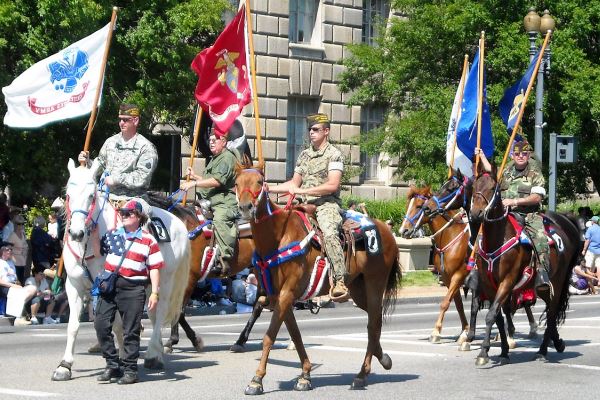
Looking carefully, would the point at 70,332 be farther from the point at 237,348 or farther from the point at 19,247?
the point at 19,247

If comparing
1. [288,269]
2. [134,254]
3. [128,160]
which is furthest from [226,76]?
[288,269]

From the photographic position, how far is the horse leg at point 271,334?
12219mm

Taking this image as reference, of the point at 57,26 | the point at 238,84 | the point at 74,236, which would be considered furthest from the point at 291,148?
the point at 74,236

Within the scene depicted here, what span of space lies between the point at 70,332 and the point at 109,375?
683 mm

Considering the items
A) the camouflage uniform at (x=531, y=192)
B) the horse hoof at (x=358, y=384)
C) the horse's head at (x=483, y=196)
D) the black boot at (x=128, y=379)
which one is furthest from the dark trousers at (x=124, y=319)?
the camouflage uniform at (x=531, y=192)

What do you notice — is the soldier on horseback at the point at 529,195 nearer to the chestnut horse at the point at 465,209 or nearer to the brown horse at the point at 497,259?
the brown horse at the point at 497,259

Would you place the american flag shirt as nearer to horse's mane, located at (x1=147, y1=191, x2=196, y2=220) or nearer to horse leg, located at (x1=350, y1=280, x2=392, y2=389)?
horse's mane, located at (x1=147, y1=191, x2=196, y2=220)

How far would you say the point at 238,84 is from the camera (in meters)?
17.3

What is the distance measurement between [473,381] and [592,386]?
1.21m

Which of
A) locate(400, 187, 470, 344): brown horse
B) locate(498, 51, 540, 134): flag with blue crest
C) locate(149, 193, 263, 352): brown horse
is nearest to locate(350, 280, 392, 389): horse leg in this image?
locate(149, 193, 263, 352): brown horse

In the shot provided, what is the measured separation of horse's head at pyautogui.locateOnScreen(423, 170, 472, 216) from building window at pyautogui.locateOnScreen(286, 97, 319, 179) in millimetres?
20557

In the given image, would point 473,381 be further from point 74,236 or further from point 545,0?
point 545,0

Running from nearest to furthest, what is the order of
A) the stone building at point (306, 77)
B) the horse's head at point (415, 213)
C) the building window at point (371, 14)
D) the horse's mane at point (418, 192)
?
1. the horse's head at point (415, 213)
2. the horse's mane at point (418, 192)
3. the stone building at point (306, 77)
4. the building window at point (371, 14)

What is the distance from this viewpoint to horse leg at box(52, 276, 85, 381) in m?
13.1
